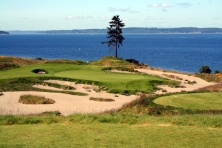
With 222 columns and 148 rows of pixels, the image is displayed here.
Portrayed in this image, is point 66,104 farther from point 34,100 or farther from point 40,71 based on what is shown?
point 40,71

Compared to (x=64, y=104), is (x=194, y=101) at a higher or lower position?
higher

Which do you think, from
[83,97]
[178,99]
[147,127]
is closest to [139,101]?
[178,99]

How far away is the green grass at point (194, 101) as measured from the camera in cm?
1861

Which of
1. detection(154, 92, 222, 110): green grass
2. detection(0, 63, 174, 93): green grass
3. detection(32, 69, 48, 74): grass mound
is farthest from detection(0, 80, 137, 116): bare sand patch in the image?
detection(32, 69, 48, 74): grass mound

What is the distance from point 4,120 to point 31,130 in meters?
2.26

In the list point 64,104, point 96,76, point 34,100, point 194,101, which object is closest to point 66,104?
point 64,104

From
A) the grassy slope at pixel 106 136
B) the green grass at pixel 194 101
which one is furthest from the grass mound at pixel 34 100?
the grassy slope at pixel 106 136

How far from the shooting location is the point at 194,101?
782 inches

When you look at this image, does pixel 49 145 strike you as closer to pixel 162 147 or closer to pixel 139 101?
pixel 162 147

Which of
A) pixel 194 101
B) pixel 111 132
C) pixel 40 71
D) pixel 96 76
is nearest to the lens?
pixel 111 132

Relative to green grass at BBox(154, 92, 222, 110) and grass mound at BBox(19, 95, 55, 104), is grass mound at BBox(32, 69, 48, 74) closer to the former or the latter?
grass mound at BBox(19, 95, 55, 104)

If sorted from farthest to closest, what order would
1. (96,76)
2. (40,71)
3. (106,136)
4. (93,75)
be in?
(40,71) < (93,75) < (96,76) < (106,136)

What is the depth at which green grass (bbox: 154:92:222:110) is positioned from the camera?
18.6 metres

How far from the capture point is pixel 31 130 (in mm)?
11406
